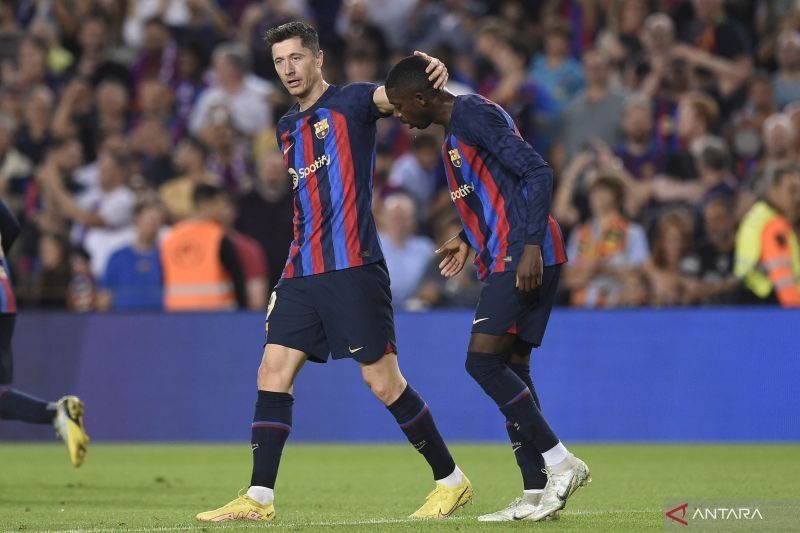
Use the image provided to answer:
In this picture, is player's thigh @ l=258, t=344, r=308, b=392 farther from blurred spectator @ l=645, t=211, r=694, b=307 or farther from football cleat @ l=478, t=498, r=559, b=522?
blurred spectator @ l=645, t=211, r=694, b=307

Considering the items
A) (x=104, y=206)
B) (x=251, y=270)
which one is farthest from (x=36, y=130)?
(x=251, y=270)

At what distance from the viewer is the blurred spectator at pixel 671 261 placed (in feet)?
41.5

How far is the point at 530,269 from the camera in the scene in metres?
6.52

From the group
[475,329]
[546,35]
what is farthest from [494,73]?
[475,329]

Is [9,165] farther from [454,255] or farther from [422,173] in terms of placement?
[454,255]

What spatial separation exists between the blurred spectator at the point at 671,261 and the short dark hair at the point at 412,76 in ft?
20.7

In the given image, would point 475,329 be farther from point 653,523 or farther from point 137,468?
point 137,468

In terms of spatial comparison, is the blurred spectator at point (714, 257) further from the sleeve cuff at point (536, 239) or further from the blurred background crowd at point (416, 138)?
the sleeve cuff at point (536, 239)

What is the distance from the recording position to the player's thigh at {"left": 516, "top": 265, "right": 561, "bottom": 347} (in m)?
6.82

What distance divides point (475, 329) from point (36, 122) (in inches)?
432

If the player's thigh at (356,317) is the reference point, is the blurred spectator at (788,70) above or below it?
above

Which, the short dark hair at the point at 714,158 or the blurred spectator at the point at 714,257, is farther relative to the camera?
the short dark hair at the point at 714,158

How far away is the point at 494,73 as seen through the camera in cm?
1576

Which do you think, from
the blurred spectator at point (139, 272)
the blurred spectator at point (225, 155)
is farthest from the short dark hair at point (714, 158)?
the blurred spectator at point (139, 272)
